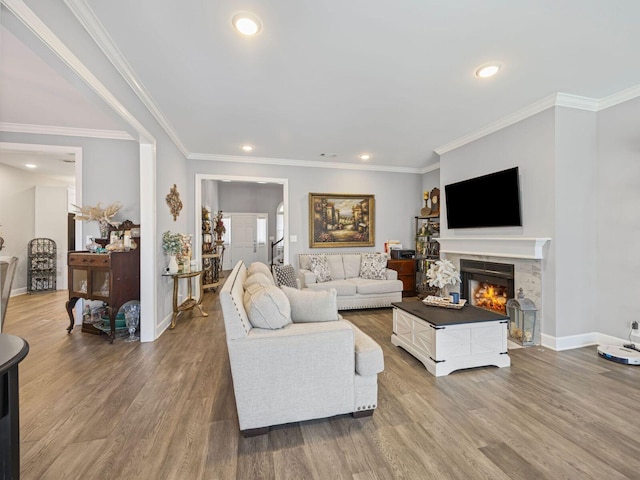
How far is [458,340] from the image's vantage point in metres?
2.59

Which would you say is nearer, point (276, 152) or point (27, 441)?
point (27, 441)

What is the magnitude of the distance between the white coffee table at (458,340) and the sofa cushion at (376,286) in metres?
1.87

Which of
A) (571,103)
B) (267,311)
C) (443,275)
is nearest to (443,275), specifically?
(443,275)

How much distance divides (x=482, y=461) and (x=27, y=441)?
8.69 ft

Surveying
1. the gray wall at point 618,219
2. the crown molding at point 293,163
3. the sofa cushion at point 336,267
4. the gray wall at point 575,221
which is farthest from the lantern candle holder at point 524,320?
the crown molding at point 293,163

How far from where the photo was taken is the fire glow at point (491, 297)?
3.88m

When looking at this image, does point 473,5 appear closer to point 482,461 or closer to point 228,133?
point 482,461

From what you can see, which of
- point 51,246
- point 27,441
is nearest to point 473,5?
point 27,441

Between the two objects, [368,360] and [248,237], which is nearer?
[368,360]

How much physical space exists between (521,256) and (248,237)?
8.04 meters

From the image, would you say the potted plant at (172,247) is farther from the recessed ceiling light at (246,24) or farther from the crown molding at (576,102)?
the crown molding at (576,102)

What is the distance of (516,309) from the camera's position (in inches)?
133

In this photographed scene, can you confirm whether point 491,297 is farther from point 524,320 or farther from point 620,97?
point 620,97

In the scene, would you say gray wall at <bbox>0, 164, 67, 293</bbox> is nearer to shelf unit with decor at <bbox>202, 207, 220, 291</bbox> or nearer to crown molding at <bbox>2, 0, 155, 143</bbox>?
shelf unit with decor at <bbox>202, 207, 220, 291</bbox>
